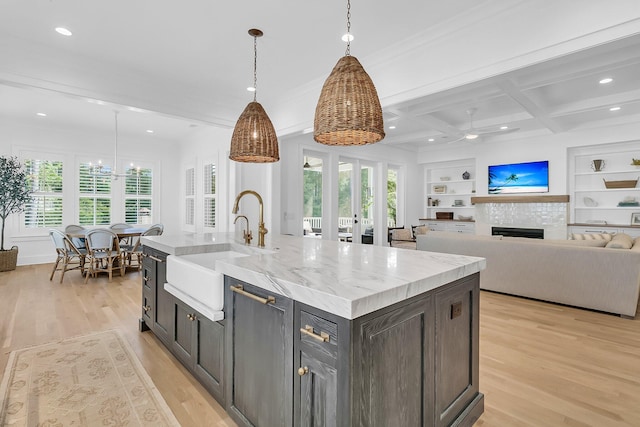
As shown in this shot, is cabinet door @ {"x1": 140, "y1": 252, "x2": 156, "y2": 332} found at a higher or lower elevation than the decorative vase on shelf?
lower

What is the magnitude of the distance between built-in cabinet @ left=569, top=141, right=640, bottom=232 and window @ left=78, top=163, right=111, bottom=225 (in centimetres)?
991

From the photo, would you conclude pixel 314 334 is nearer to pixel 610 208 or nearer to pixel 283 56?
pixel 283 56

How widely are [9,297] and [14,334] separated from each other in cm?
164

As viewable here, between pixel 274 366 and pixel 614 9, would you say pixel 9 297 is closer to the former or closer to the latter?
pixel 274 366

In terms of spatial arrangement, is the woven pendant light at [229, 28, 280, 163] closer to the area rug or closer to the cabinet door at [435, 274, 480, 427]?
the cabinet door at [435, 274, 480, 427]

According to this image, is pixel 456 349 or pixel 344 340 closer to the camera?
pixel 344 340

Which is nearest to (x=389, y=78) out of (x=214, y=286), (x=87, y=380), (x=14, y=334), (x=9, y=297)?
(x=214, y=286)

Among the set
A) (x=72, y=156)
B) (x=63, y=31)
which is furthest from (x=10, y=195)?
(x=63, y=31)

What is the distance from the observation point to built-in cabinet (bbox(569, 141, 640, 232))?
5.99 m

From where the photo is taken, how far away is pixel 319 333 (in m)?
1.15

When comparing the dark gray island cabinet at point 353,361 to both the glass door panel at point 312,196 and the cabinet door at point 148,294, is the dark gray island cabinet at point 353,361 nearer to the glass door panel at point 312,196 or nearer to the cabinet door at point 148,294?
the cabinet door at point 148,294

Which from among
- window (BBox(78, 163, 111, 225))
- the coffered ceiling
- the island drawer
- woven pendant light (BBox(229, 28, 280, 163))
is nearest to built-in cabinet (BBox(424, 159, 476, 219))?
the coffered ceiling

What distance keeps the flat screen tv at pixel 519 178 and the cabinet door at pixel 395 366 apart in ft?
22.0

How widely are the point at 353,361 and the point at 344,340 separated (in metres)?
0.08
